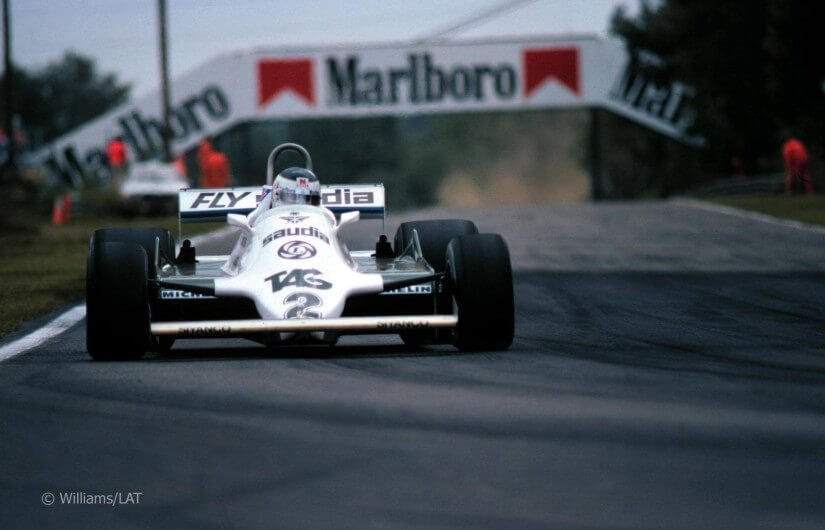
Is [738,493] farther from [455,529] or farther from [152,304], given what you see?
[152,304]

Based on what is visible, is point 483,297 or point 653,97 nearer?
point 483,297

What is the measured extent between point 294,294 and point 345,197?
2.27 meters

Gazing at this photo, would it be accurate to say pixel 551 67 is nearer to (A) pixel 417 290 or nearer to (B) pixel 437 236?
(B) pixel 437 236

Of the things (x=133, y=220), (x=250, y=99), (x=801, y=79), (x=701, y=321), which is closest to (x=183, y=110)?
(x=250, y=99)

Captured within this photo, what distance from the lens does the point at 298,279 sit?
10305 millimetres

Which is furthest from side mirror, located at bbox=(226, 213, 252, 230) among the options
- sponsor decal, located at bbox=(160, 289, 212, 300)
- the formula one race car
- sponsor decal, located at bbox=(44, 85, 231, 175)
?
sponsor decal, located at bbox=(44, 85, 231, 175)

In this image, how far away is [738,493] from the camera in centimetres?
593

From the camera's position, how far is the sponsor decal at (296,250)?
1054cm

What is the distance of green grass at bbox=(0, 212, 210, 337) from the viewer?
15.4m

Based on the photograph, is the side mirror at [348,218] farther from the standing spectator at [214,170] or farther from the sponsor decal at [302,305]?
the standing spectator at [214,170]

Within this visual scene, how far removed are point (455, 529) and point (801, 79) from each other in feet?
141

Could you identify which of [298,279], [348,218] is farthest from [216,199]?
[298,279]

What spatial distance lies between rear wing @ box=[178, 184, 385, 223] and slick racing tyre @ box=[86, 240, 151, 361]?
1.94 metres
